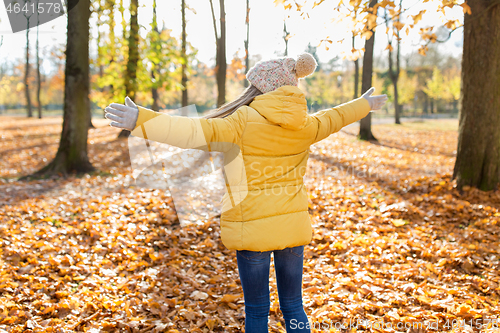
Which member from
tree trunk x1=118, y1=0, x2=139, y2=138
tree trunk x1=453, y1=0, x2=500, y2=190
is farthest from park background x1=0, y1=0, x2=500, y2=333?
tree trunk x1=118, y1=0, x2=139, y2=138

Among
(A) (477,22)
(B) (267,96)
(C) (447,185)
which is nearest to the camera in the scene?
(B) (267,96)

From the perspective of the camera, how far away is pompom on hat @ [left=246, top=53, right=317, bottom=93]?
1828mm

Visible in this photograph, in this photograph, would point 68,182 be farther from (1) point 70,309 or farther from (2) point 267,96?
(2) point 267,96

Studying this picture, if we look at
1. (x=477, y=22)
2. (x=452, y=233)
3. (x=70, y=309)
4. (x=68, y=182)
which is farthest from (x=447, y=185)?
(x=68, y=182)

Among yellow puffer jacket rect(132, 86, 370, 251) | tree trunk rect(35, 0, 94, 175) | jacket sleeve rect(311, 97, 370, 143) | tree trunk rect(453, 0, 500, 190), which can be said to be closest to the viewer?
yellow puffer jacket rect(132, 86, 370, 251)

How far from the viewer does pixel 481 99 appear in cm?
542

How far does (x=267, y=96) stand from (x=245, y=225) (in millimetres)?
718

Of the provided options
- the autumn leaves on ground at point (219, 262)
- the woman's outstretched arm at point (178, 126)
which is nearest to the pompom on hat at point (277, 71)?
the woman's outstretched arm at point (178, 126)

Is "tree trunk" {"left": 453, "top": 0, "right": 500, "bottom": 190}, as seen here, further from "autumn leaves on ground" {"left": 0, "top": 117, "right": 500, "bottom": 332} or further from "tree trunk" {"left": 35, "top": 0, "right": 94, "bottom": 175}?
"tree trunk" {"left": 35, "top": 0, "right": 94, "bottom": 175}

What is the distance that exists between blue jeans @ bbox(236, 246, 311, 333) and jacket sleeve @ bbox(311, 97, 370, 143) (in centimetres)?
73

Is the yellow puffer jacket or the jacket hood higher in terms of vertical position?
the jacket hood

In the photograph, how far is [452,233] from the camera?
4520mm

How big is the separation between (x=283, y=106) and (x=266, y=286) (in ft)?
3.40

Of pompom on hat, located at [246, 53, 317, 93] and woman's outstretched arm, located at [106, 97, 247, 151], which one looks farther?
pompom on hat, located at [246, 53, 317, 93]
